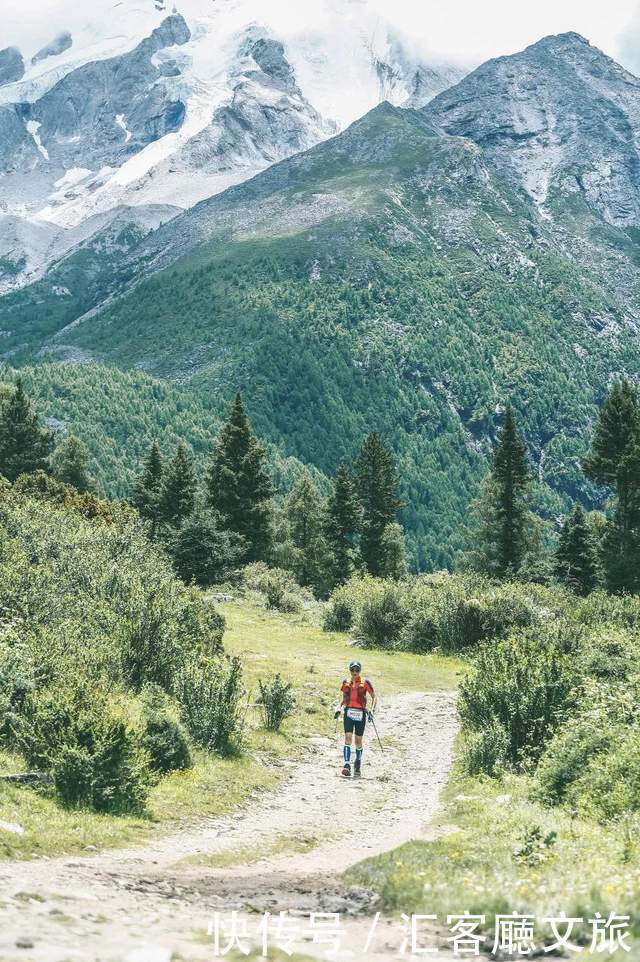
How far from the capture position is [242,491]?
223 feet

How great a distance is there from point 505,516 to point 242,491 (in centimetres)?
2098

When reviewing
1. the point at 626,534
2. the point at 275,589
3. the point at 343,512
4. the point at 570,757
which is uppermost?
the point at 343,512

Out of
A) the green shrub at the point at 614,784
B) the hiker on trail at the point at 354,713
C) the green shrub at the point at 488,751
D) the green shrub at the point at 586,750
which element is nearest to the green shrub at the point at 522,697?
the green shrub at the point at 488,751

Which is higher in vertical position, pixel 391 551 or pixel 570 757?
pixel 570 757

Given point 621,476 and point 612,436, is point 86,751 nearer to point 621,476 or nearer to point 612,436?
point 621,476

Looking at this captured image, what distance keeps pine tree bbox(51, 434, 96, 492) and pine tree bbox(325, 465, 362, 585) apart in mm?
25080

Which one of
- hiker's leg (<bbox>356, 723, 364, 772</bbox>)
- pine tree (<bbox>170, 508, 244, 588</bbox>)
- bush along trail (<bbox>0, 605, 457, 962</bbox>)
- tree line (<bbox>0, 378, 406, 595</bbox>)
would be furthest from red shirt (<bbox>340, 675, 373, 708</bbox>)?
tree line (<bbox>0, 378, 406, 595</bbox>)

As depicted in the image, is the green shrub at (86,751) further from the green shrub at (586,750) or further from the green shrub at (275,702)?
the green shrub at (586,750)

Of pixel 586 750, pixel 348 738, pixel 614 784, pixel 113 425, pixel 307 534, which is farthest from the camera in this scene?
pixel 113 425

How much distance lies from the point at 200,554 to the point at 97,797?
40112 millimetres

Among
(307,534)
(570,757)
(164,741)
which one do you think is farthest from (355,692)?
(307,534)

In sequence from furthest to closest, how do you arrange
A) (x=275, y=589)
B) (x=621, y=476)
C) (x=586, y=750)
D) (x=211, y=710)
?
1. (x=621, y=476)
2. (x=275, y=589)
3. (x=211, y=710)
4. (x=586, y=750)

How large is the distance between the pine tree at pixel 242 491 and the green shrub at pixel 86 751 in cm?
5129

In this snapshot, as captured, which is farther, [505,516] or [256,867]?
[505,516]
